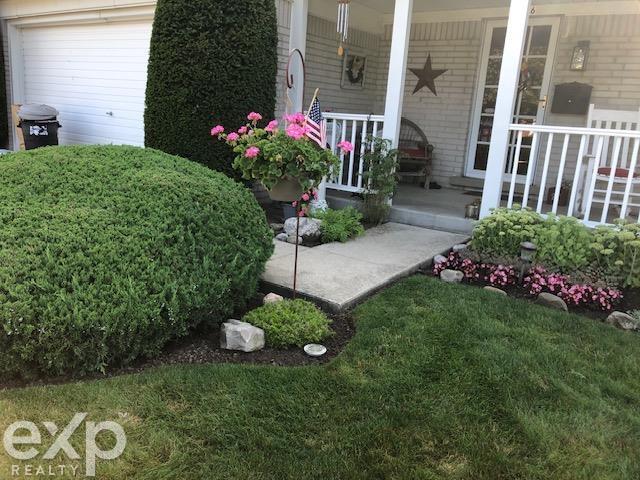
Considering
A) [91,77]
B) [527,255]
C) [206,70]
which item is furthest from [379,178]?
[91,77]

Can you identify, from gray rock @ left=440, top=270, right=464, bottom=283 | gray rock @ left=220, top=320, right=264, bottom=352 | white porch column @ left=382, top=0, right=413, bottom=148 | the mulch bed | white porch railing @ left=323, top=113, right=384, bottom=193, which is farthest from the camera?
white porch railing @ left=323, top=113, right=384, bottom=193

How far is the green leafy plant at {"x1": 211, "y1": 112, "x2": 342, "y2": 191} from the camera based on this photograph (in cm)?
307

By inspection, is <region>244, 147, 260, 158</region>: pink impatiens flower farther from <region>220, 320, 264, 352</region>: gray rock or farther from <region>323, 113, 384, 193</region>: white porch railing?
<region>323, 113, 384, 193</region>: white porch railing

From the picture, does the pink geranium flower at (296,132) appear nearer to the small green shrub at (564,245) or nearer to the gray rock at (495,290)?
the gray rock at (495,290)

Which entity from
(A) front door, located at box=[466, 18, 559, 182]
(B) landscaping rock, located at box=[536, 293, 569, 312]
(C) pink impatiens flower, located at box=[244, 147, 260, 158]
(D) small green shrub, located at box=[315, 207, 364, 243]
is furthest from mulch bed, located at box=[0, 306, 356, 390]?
(A) front door, located at box=[466, 18, 559, 182]

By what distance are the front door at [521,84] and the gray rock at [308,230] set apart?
2804mm

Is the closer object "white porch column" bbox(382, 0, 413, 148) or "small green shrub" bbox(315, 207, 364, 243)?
"small green shrub" bbox(315, 207, 364, 243)

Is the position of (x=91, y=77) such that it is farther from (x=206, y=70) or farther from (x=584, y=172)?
(x=584, y=172)

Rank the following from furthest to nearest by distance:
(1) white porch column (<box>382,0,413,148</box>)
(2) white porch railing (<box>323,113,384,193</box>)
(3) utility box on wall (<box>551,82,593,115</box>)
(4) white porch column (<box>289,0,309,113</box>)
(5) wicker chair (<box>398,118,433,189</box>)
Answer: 1. (5) wicker chair (<box>398,118,433,189</box>)
2. (3) utility box on wall (<box>551,82,593,115</box>)
3. (4) white porch column (<box>289,0,309,113</box>)
4. (2) white porch railing (<box>323,113,384,193</box>)
5. (1) white porch column (<box>382,0,413,148</box>)

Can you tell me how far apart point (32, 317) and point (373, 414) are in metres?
1.53

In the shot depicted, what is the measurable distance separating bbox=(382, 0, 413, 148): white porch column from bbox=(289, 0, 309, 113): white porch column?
1193 mm

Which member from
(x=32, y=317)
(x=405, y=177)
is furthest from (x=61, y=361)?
(x=405, y=177)

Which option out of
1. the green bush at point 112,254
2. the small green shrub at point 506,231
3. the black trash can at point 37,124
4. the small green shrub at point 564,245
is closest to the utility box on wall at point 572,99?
the small green shrub at point 506,231

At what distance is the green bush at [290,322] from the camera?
2787mm
